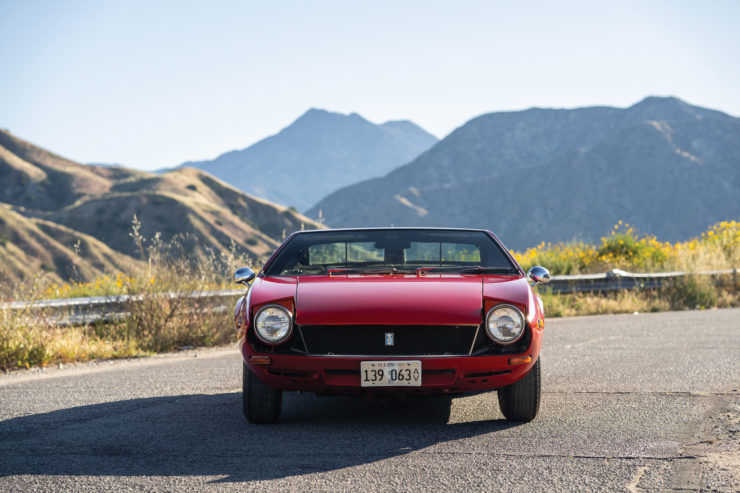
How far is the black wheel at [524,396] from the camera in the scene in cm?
543

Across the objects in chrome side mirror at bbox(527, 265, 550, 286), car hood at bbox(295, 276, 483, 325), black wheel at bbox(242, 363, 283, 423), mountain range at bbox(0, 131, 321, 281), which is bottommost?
black wheel at bbox(242, 363, 283, 423)

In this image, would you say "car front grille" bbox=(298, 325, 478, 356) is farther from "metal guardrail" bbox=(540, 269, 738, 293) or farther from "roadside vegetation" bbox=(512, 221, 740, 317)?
"metal guardrail" bbox=(540, 269, 738, 293)

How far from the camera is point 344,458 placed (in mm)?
4656

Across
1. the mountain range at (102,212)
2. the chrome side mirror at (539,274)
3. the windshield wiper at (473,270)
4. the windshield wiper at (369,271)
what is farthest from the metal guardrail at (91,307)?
the mountain range at (102,212)

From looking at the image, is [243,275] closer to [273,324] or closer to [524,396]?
[273,324]

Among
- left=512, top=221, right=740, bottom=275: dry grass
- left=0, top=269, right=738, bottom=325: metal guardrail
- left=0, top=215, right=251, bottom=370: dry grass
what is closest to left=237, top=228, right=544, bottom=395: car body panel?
left=0, top=215, right=251, bottom=370: dry grass

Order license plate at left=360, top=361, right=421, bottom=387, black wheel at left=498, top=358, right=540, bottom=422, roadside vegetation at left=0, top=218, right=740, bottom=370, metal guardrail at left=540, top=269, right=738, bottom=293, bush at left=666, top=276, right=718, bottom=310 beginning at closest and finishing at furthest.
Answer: license plate at left=360, top=361, right=421, bottom=387, black wheel at left=498, top=358, right=540, bottom=422, roadside vegetation at left=0, top=218, right=740, bottom=370, metal guardrail at left=540, top=269, right=738, bottom=293, bush at left=666, top=276, right=718, bottom=310

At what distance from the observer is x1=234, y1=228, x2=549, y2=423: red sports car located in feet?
16.8

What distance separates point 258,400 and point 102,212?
116535mm

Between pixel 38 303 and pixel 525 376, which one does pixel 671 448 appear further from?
pixel 38 303

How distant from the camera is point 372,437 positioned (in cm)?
521

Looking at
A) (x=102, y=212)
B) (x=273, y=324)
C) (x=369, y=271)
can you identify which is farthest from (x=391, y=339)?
(x=102, y=212)

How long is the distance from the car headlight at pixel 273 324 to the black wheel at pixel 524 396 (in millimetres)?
1567

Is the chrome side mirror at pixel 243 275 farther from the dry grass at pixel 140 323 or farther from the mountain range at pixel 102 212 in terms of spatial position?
the mountain range at pixel 102 212
